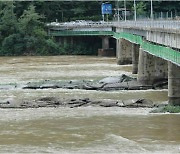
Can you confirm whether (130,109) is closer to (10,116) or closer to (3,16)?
(10,116)

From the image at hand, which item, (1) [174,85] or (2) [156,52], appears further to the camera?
(2) [156,52]

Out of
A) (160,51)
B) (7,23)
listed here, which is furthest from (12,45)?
(160,51)

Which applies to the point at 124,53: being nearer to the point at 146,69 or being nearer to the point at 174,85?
the point at 146,69

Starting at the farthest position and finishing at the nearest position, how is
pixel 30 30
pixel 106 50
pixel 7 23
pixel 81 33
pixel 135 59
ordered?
1. pixel 30 30
2. pixel 7 23
3. pixel 81 33
4. pixel 106 50
5. pixel 135 59

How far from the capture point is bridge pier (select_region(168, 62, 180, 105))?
132 feet

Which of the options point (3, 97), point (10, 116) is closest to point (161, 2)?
point (3, 97)

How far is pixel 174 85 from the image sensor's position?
40375mm

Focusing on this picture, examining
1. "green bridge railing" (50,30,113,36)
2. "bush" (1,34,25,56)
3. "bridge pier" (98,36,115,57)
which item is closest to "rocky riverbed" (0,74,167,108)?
"green bridge railing" (50,30,113,36)

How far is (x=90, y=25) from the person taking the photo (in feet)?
351

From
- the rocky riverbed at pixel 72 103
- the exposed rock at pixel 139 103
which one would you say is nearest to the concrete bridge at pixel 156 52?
the exposed rock at pixel 139 103

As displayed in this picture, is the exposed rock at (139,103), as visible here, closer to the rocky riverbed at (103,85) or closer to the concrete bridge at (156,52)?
the concrete bridge at (156,52)

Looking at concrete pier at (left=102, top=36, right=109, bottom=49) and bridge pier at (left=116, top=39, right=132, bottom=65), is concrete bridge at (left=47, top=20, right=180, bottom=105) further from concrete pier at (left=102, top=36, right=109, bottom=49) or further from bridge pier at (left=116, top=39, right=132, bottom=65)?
concrete pier at (left=102, top=36, right=109, bottom=49)

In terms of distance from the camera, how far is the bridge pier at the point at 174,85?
1578 inches

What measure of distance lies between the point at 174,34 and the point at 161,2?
86.5 m
